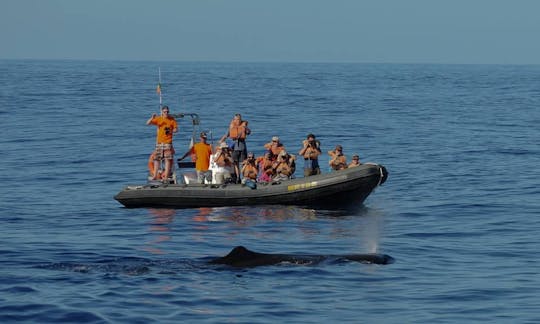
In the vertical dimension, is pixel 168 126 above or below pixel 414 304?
above

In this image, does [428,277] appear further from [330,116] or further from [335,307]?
[330,116]

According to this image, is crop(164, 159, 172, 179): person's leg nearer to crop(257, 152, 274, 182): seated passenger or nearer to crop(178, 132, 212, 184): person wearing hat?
crop(178, 132, 212, 184): person wearing hat

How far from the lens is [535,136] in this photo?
58.8m

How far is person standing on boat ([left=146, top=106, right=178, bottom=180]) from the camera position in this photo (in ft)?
101

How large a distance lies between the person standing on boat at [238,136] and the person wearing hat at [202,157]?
87 centimetres

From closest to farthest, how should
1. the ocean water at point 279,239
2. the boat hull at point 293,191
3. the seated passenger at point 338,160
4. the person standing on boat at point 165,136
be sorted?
the ocean water at point 279,239
the boat hull at point 293,191
the person standing on boat at point 165,136
the seated passenger at point 338,160

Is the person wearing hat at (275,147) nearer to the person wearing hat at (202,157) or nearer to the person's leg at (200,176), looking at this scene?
the person wearing hat at (202,157)

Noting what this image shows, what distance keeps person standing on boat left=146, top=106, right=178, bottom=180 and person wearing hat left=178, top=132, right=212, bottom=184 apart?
0.53 metres

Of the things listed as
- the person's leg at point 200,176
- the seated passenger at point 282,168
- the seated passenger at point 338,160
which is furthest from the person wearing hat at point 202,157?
the seated passenger at point 338,160

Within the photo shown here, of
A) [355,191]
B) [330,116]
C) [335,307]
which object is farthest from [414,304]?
[330,116]

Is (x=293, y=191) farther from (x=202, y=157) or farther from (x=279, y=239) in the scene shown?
(x=279, y=239)

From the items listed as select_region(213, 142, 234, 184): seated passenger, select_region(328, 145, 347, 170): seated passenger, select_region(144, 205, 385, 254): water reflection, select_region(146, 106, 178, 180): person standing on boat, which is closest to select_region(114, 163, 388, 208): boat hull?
select_region(144, 205, 385, 254): water reflection

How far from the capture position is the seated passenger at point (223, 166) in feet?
101

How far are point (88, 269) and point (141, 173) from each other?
65.6 feet
